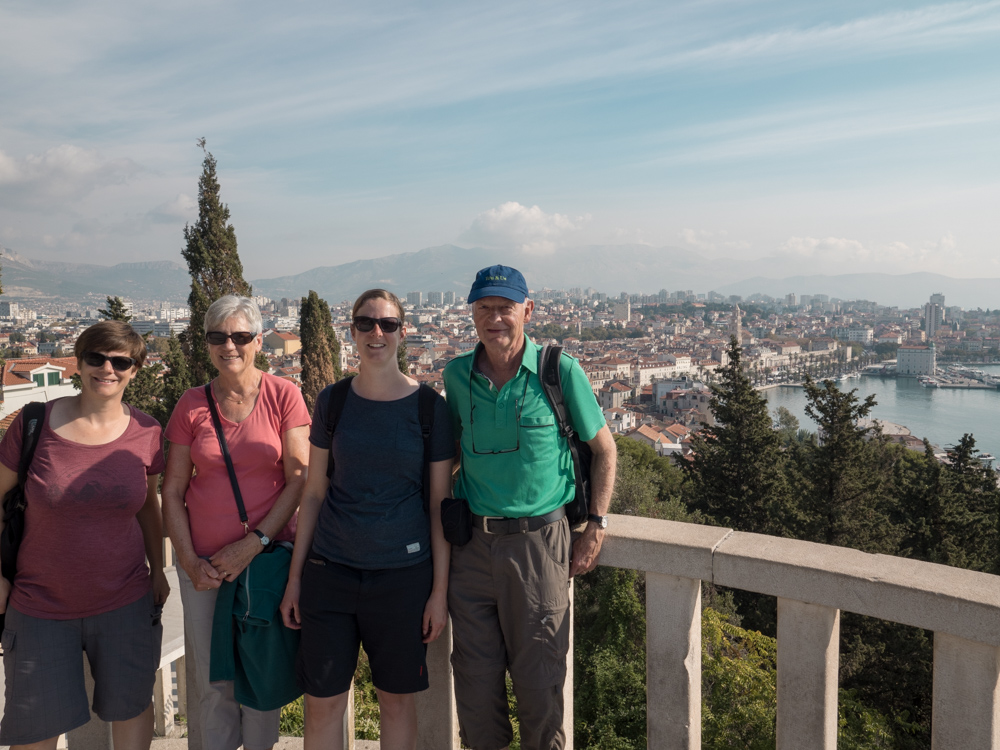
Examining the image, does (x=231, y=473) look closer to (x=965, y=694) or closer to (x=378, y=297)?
(x=378, y=297)

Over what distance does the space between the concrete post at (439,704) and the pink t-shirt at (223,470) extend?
0.47 m

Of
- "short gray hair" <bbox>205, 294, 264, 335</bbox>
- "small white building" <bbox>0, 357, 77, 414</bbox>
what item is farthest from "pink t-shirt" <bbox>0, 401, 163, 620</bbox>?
"small white building" <bbox>0, 357, 77, 414</bbox>

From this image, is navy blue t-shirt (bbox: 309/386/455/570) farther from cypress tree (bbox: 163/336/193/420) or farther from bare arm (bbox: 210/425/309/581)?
cypress tree (bbox: 163/336/193/420)

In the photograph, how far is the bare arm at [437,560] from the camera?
1.58 meters

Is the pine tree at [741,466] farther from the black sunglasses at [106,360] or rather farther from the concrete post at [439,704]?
the black sunglasses at [106,360]

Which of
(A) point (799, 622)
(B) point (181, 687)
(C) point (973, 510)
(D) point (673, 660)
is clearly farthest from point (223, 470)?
(C) point (973, 510)

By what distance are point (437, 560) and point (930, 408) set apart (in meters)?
88.7

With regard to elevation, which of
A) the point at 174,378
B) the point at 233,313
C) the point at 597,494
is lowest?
the point at 174,378

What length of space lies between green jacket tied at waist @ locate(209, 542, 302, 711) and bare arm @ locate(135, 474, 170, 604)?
7.8 inches

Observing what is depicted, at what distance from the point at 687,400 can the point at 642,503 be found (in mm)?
55117

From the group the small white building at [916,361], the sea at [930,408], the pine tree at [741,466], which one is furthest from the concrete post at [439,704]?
the small white building at [916,361]

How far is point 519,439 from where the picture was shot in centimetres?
154

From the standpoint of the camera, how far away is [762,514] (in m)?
21.8

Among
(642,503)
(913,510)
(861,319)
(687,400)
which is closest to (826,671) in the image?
(642,503)
